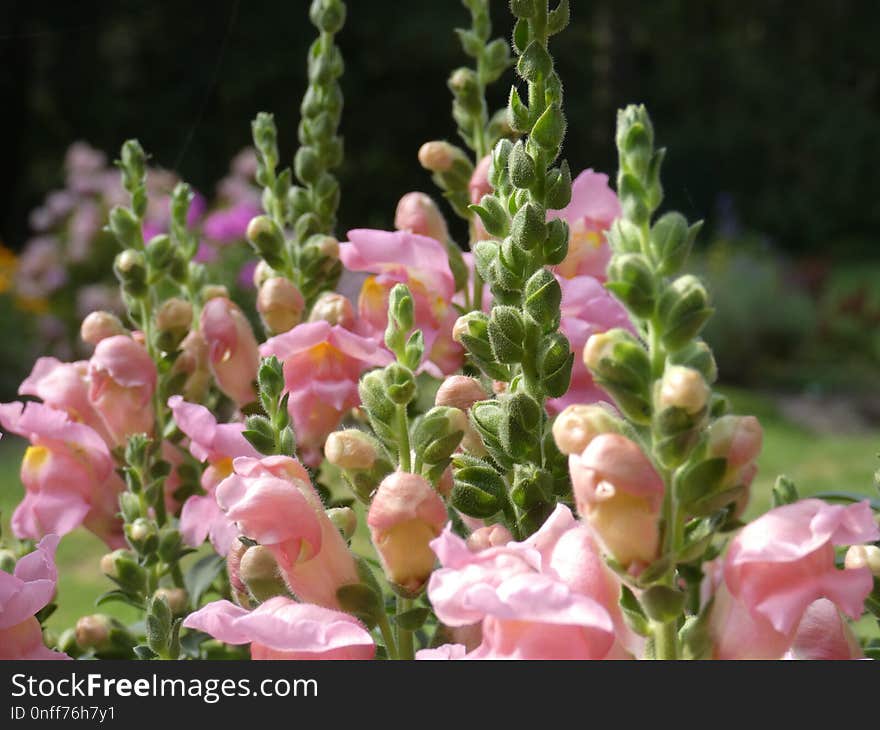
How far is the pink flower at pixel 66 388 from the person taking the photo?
28.9 inches

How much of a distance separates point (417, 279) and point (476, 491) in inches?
7.4

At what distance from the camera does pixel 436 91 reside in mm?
7480

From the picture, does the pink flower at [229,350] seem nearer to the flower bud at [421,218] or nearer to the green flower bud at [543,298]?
the flower bud at [421,218]

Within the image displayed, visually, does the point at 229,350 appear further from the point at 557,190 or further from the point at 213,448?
the point at 557,190

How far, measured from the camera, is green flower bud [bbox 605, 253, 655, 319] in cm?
38

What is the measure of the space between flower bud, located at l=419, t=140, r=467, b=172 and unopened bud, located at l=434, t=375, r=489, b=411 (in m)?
0.21

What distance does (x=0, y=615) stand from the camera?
1.57ft

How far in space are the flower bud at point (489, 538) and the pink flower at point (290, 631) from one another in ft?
0.21

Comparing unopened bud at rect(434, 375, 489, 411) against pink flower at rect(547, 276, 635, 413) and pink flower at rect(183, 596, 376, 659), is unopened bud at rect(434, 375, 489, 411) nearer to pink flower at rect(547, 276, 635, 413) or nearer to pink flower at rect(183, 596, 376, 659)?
pink flower at rect(547, 276, 635, 413)

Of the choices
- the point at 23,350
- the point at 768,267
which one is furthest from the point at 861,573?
the point at 768,267

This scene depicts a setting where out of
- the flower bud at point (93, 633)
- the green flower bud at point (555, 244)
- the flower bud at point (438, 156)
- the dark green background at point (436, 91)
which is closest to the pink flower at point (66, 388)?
the flower bud at point (93, 633)

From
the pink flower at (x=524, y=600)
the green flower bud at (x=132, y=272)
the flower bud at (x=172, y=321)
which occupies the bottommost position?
the pink flower at (x=524, y=600)

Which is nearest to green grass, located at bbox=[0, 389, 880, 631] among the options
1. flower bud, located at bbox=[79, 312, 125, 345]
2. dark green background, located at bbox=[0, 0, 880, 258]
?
dark green background, located at bbox=[0, 0, 880, 258]
